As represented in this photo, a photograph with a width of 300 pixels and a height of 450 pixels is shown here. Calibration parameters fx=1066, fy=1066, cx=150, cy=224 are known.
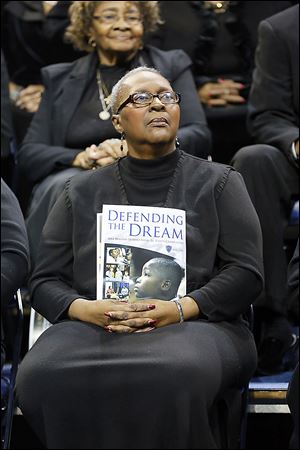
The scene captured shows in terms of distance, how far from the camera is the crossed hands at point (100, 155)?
3.92 metres

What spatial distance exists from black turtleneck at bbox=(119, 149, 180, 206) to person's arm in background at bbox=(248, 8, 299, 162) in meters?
0.99

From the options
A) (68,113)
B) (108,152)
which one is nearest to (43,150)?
(68,113)

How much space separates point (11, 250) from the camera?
126 inches

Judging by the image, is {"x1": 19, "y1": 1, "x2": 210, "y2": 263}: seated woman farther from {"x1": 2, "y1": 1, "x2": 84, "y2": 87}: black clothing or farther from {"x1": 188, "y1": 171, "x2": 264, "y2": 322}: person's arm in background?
{"x1": 188, "y1": 171, "x2": 264, "y2": 322}: person's arm in background

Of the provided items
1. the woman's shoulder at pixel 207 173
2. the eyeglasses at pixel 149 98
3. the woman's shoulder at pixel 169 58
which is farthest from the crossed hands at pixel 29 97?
the woman's shoulder at pixel 207 173

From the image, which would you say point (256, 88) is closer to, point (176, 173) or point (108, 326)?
point (176, 173)

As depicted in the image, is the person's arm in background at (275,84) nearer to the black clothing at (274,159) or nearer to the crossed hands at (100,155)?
the black clothing at (274,159)

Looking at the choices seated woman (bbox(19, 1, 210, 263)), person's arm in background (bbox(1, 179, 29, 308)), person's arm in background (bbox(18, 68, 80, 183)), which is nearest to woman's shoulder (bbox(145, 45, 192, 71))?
seated woman (bbox(19, 1, 210, 263))

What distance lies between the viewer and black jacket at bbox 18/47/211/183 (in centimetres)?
420

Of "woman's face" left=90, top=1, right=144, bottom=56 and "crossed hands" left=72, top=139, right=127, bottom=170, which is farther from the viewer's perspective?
"woman's face" left=90, top=1, right=144, bottom=56

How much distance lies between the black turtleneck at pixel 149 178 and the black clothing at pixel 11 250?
35cm

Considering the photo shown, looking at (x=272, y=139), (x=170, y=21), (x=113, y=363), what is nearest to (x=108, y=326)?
(x=113, y=363)

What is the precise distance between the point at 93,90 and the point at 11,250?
1.39 m

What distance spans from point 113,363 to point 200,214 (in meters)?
0.57
